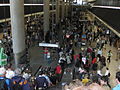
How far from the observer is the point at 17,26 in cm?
1538

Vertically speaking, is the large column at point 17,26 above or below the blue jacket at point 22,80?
above

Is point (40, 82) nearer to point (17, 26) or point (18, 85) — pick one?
point (18, 85)

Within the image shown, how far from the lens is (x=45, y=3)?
27875mm

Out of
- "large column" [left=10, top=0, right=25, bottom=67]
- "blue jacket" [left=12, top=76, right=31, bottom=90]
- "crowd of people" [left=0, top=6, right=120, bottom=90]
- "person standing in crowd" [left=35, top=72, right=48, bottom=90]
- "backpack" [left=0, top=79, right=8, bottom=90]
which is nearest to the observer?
"crowd of people" [left=0, top=6, right=120, bottom=90]

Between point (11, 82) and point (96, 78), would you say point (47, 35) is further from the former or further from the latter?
point (11, 82)

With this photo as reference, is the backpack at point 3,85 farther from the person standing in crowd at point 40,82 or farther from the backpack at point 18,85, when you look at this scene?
the person standing in crowd at point 40,82

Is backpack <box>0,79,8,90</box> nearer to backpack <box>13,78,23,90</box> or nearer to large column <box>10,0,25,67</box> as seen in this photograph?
backpack <box>13,78,23,90</box>

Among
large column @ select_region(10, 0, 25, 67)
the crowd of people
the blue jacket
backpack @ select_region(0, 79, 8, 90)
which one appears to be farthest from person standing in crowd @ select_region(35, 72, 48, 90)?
large column @ select_region(10, 0, 25, 67)

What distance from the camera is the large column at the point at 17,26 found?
14945 mm

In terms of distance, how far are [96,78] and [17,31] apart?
6.88m

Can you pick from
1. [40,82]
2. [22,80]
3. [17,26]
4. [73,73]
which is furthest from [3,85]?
[17,26]

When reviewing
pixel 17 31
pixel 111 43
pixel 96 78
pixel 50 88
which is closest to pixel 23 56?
pixel 17 31

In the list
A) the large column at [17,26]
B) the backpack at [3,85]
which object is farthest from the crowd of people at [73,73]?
the large column at [17,26]

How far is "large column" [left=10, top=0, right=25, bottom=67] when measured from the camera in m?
14.9
